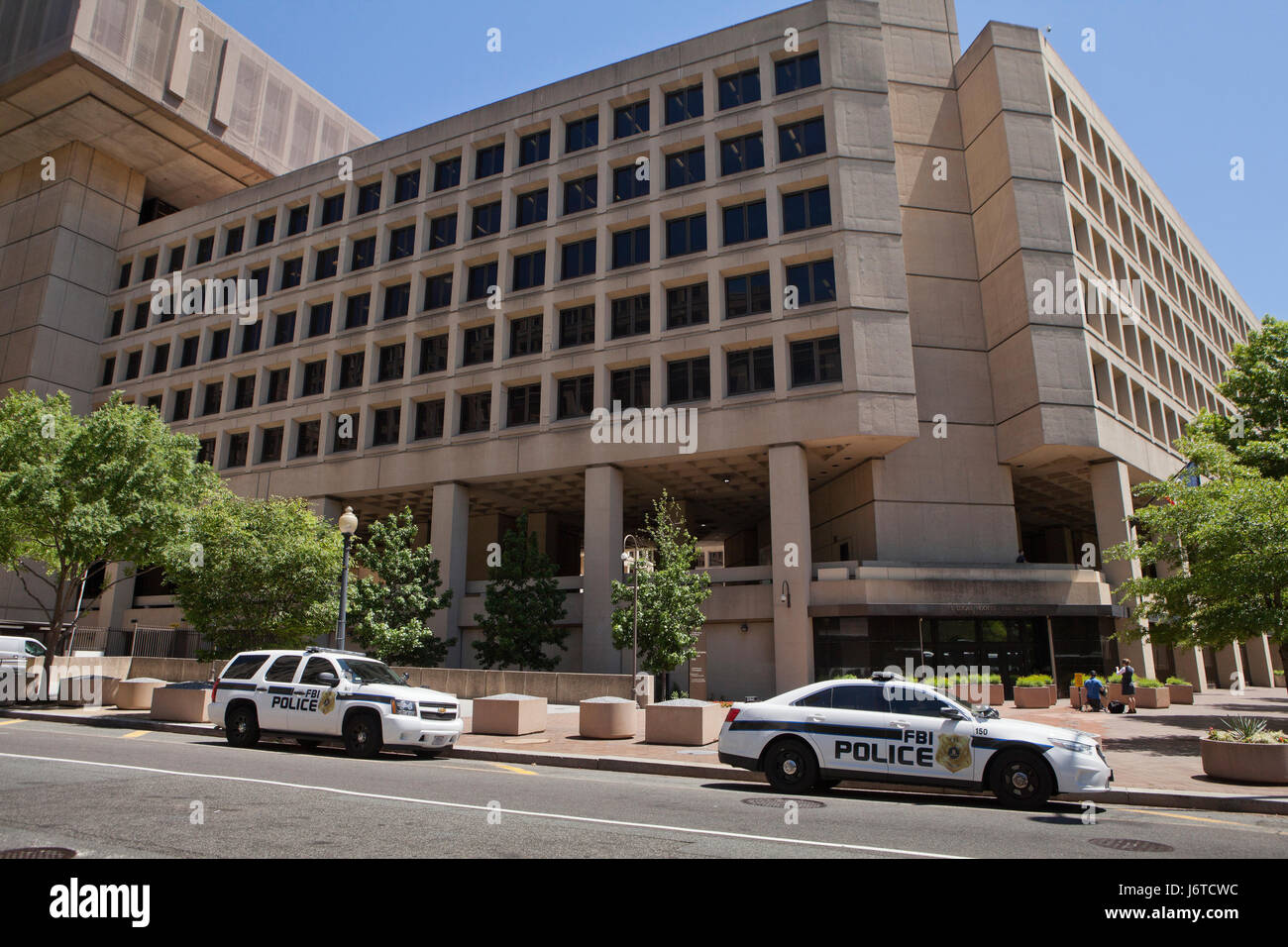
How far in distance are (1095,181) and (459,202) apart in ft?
101

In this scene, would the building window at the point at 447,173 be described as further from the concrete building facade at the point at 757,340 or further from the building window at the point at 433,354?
the building window at the point at 433,354

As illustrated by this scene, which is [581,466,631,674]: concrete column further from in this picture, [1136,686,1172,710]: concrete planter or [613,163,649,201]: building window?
[1136,686,1172,710]: concrete planter

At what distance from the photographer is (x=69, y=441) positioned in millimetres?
24297

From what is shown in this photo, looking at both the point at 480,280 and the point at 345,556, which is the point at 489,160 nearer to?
the point at 480,280

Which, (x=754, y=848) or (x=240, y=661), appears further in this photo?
(x=240, y=661)

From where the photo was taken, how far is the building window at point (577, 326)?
34000 mm

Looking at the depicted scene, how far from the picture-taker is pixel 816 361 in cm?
2988

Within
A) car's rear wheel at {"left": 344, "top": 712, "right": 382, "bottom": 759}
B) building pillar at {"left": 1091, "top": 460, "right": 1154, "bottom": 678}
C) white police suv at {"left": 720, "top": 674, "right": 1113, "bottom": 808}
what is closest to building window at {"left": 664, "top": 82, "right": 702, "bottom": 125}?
building pillar at {"left": 1091, "top": 460, "right": 1154, "bottom": 678}

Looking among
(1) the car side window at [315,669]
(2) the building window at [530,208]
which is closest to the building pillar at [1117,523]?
(2) the building window at [530,208]

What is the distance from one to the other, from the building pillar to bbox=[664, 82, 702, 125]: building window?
22.9 meters

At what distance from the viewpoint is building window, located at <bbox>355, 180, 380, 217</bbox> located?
134 feet

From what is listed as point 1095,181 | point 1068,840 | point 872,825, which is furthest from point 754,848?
point 1095,181

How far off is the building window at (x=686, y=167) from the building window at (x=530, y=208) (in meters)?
6.28
